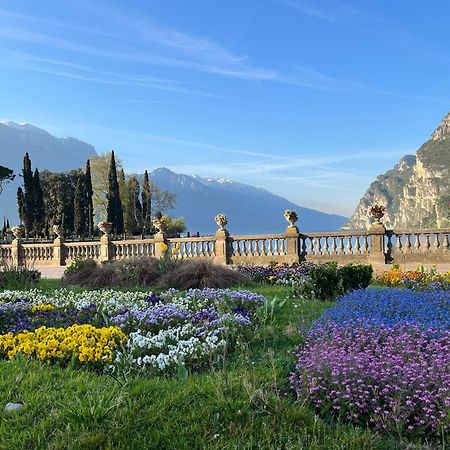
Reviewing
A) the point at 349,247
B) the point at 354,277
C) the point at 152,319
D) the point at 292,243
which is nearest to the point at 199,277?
the point at 354,277

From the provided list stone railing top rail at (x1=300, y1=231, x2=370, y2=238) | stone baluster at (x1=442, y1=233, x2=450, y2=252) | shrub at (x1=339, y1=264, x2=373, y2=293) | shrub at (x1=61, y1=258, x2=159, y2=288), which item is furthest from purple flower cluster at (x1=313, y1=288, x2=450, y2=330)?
stone railing top rail at (x1=300, y1=231, x2=370, y2=238)

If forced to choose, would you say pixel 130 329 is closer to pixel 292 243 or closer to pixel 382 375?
pixel 382 375

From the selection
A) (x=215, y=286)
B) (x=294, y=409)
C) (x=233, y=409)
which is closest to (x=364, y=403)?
(x=294, y=409)

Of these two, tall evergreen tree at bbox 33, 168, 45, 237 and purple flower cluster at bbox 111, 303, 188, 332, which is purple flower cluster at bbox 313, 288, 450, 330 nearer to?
purple flower cluster at bbox 111, 303, 188, 332

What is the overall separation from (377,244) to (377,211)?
1.22 meters

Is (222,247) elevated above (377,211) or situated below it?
below

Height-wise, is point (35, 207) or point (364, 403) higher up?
point (35, 207)

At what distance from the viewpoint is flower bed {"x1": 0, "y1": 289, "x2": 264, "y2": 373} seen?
16.5 feet

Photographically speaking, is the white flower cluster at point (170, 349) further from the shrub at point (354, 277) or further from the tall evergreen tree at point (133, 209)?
the tall evergreen tree at point (133, 209)

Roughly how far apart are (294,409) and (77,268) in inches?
454

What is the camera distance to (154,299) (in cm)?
898

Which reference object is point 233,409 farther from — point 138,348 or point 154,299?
point 154,299

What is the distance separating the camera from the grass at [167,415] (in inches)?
132

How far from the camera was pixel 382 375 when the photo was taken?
13.0 feet
